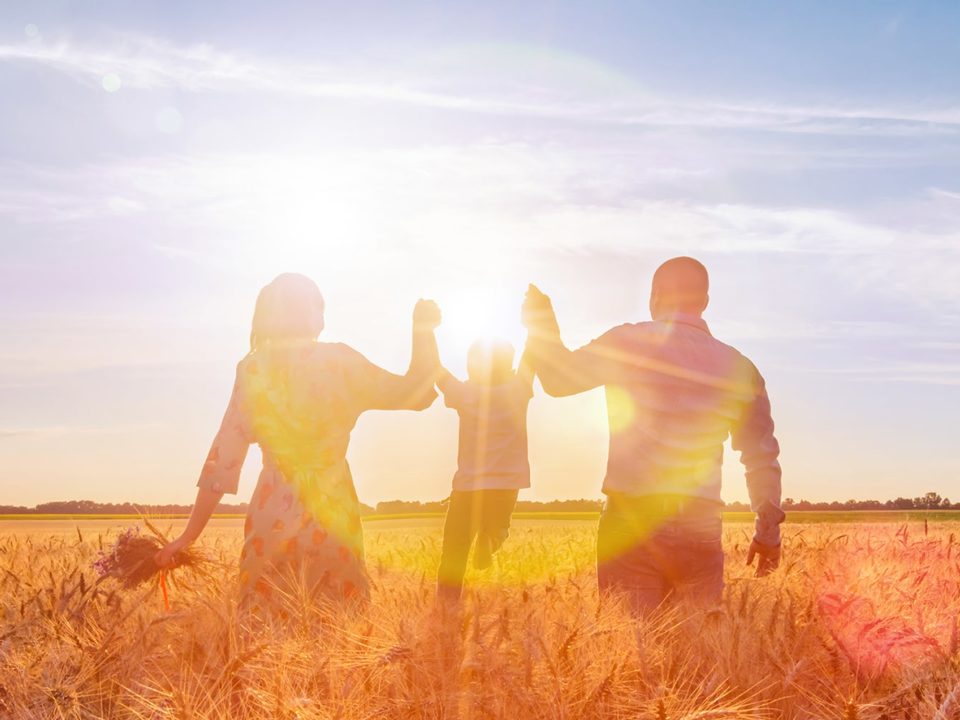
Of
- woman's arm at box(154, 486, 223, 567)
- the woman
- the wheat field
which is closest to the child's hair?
the woman

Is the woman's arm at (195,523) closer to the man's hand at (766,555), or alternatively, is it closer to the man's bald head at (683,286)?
the man's bald head at (683,286)

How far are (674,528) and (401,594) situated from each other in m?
1.38

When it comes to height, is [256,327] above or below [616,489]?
above

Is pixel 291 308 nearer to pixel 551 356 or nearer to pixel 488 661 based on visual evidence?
pixel 551 356

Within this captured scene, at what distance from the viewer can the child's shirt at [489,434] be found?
8036 millimetres

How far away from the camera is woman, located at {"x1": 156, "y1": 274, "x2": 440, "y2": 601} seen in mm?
4969

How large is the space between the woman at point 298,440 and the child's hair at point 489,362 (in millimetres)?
2926

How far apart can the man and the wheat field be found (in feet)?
1.22

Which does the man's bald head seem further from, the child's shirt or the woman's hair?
the child's shirt

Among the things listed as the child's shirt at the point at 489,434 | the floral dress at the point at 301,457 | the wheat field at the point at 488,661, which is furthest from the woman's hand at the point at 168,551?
the child's shirt at the point at 489,434

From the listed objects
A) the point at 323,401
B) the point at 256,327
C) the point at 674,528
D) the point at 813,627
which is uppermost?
the point at 256,327

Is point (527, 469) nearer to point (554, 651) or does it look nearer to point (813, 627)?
point (813, 627)

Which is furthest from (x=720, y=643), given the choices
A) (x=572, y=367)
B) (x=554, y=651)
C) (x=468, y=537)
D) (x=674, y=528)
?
(x=468, y=537)

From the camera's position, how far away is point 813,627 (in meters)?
4.13
